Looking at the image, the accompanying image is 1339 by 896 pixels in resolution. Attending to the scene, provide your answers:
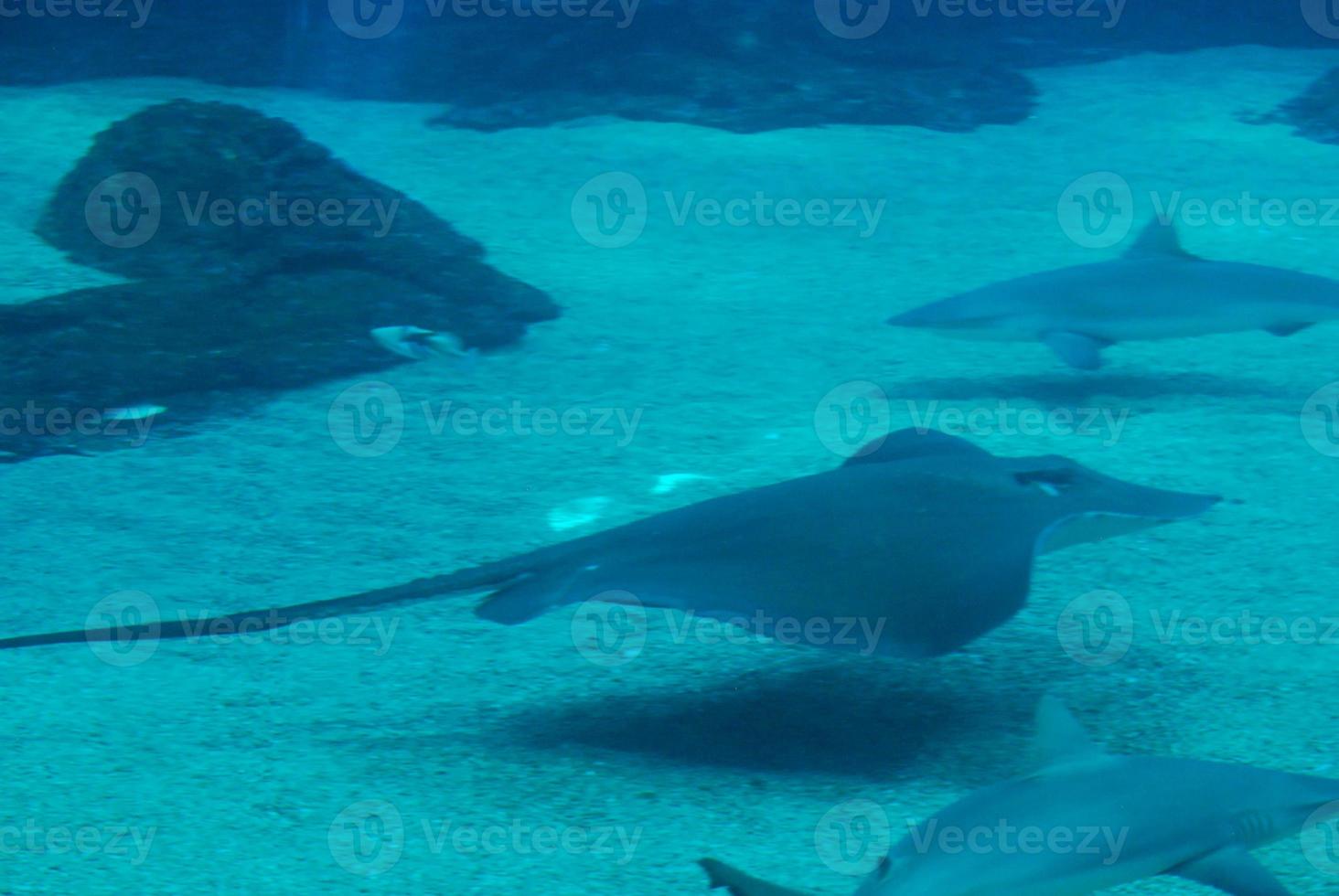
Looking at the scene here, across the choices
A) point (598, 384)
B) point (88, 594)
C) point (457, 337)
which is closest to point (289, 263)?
point (457, 337)

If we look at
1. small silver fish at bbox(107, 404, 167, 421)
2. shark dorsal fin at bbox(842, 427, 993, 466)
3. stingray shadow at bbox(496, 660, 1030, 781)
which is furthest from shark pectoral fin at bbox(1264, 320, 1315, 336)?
small silver fish at bbox(107, 404, 167, 421)

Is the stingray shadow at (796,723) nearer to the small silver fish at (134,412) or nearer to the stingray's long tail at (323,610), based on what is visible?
the stingray's long tail at (323,610)

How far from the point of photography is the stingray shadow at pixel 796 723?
2.90 metres

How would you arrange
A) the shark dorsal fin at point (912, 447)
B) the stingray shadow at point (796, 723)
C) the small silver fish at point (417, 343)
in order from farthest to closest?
the small silver fish at point (417, 343), the shark dorsal fin at point (912, 447), the stingray shadow at point (796, 723)

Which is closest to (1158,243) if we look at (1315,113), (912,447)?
(912,447)

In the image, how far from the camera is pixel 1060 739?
2.18 m

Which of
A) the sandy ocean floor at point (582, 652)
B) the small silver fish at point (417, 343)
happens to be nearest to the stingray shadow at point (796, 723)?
the sandy ocean floor at point (582, 652)

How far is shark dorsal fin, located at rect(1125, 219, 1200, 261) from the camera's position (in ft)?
20.3

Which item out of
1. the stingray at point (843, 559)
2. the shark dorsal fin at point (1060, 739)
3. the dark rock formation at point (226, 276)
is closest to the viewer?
the shark dorsal fin at point (1060, 739)

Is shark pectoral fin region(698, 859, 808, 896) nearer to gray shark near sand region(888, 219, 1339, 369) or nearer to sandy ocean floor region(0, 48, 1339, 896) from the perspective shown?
sandy ocean floor region(0, 48, 1339, 896)

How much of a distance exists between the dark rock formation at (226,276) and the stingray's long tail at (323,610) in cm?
289

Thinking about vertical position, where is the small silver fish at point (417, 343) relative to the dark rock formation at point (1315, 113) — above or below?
below

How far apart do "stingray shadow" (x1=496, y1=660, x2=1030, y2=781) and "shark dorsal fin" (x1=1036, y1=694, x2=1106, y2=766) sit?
66cm

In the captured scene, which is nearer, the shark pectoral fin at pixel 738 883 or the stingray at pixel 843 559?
Answer: the shark pectoral fin at pixel 738 883
